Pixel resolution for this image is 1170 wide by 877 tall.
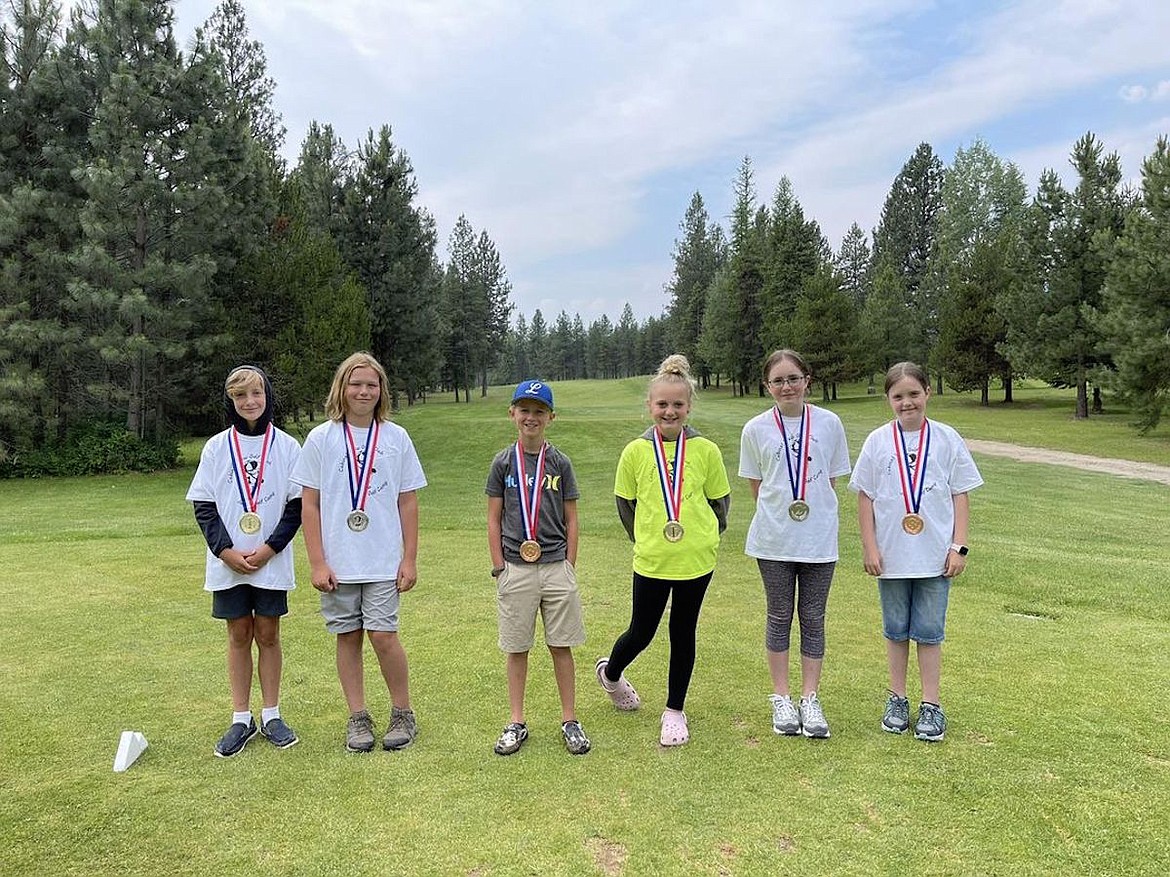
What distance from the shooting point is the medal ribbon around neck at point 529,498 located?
397 centimetres

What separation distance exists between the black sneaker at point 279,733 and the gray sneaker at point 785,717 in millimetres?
2616

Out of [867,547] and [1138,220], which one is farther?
[1138,220]

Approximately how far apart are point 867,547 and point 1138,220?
26.6 meters

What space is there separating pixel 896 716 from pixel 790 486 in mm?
1385

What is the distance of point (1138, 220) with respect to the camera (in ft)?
78.1

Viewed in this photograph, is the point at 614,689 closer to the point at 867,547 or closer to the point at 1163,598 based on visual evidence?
the point at 867,547

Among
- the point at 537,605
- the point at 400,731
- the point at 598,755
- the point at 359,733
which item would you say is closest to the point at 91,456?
the point at 359,733

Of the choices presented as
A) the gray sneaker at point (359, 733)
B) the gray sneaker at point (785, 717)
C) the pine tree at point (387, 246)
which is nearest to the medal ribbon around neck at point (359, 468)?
the gray sneaker at point (359, 733)

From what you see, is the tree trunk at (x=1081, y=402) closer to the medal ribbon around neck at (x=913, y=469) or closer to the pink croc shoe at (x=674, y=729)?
the medal ribbon around neck at (x=913, y=469)

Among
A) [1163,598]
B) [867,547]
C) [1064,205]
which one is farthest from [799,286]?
[867,547]

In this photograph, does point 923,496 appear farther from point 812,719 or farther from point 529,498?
point 529,498

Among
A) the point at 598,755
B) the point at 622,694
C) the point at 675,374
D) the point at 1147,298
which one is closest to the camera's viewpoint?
the point at 598,755

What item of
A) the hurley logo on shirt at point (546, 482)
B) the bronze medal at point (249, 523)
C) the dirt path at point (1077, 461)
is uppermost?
the hurley logo on shirt at point (546, 482)

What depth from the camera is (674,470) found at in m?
4.03
